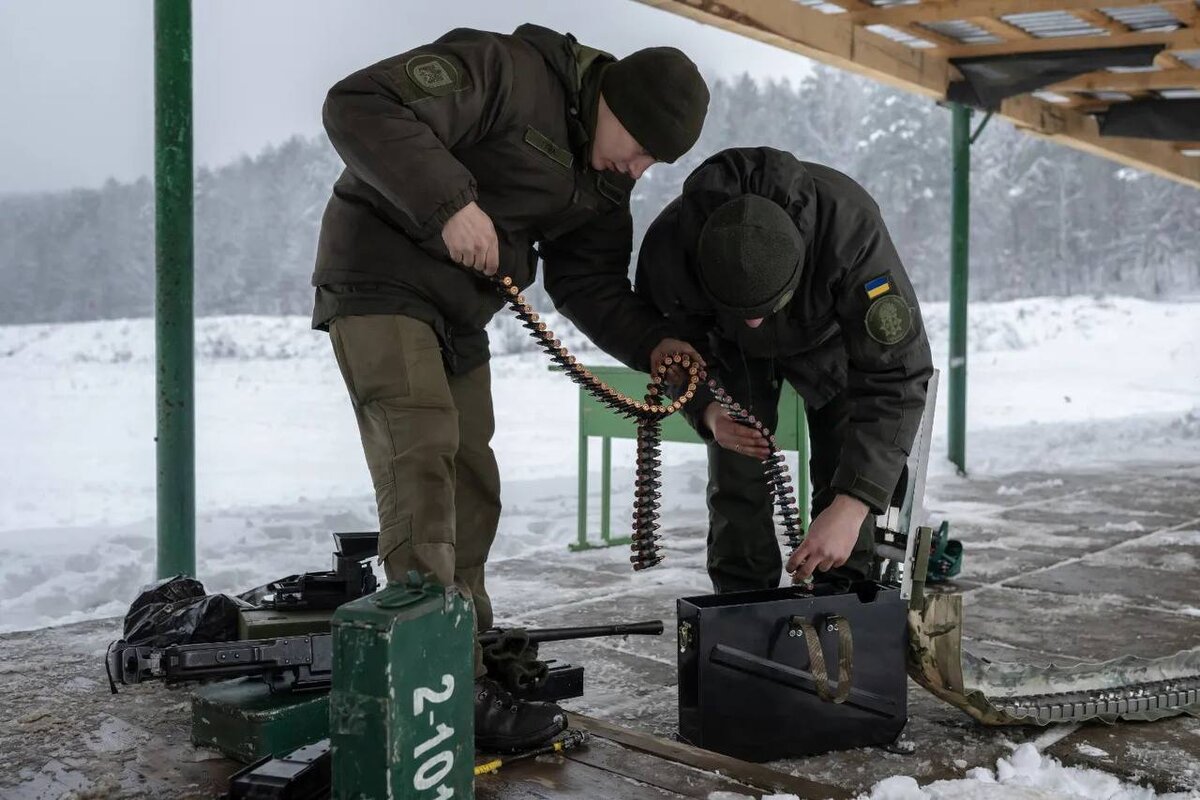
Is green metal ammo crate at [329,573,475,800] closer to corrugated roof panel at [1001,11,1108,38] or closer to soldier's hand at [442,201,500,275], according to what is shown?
soldier's hand at [442,201,500,275]

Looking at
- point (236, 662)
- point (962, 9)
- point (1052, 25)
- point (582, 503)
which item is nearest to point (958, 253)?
point (1052, 25)

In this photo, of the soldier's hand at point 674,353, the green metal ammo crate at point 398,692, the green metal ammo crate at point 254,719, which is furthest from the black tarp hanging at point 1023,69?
the green metal ammo crate at point 398,692

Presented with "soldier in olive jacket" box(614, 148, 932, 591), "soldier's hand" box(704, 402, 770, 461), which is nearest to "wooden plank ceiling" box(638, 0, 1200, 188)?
"soldier in olive jacket" box(614, 148, 932, 591)

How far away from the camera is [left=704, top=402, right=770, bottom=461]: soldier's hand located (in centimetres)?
259

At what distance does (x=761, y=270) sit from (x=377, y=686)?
1.15 m

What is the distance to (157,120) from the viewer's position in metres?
3.42

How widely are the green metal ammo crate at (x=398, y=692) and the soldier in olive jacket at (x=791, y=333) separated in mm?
969

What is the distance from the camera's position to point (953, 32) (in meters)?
5.95

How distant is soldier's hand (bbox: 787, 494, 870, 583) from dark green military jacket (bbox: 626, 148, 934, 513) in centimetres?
4

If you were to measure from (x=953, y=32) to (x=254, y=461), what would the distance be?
586 cm

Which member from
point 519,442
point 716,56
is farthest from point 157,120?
point 716,56

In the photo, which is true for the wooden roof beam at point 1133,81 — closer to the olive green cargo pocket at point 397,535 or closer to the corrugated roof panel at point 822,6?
the corrugated roof panel at point 822,6

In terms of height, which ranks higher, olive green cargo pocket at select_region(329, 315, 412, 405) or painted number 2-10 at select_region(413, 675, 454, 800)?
olive green cargo pocket at select_region(329, 315, 412, 405)

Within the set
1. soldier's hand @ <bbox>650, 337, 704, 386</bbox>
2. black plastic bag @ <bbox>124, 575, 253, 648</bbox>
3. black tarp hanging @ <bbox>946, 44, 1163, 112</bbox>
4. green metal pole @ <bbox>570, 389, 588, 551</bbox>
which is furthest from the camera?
black tarp hanging @ <bbox>946, 44, 1163, 112</bbox>
